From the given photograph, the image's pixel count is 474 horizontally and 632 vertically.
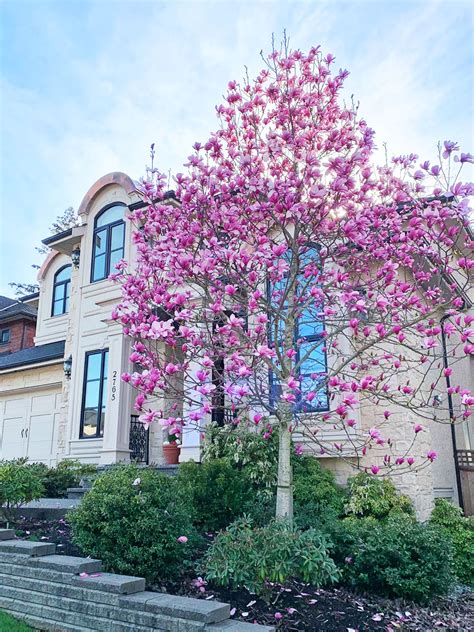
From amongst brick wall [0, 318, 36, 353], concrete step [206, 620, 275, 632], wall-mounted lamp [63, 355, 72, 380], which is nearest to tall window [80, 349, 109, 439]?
wall-mounted lamp [63, 355, 72, 380]

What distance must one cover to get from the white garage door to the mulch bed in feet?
32.6

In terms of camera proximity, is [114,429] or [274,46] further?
[114,429]

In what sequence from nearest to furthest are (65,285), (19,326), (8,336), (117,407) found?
(117,407), (65,285), (19,326), (8,336)

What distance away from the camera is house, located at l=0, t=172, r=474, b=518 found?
814 centimetres

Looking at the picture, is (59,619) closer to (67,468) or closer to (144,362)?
(144,362)

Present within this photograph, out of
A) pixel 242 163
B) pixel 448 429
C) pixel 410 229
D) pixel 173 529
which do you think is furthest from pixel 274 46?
pixel 448 429

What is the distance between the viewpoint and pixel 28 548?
4547 mm

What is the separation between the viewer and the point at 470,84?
288 inches

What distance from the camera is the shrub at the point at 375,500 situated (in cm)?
608

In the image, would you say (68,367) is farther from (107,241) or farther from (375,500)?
(375,500)

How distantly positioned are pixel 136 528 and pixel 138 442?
5.91 meters

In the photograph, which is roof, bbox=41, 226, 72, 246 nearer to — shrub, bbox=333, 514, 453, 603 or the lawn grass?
the lawn grass

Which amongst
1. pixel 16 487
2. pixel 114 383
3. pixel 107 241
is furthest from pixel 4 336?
Result: pixel 16 487

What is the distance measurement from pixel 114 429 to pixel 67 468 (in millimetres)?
1060
